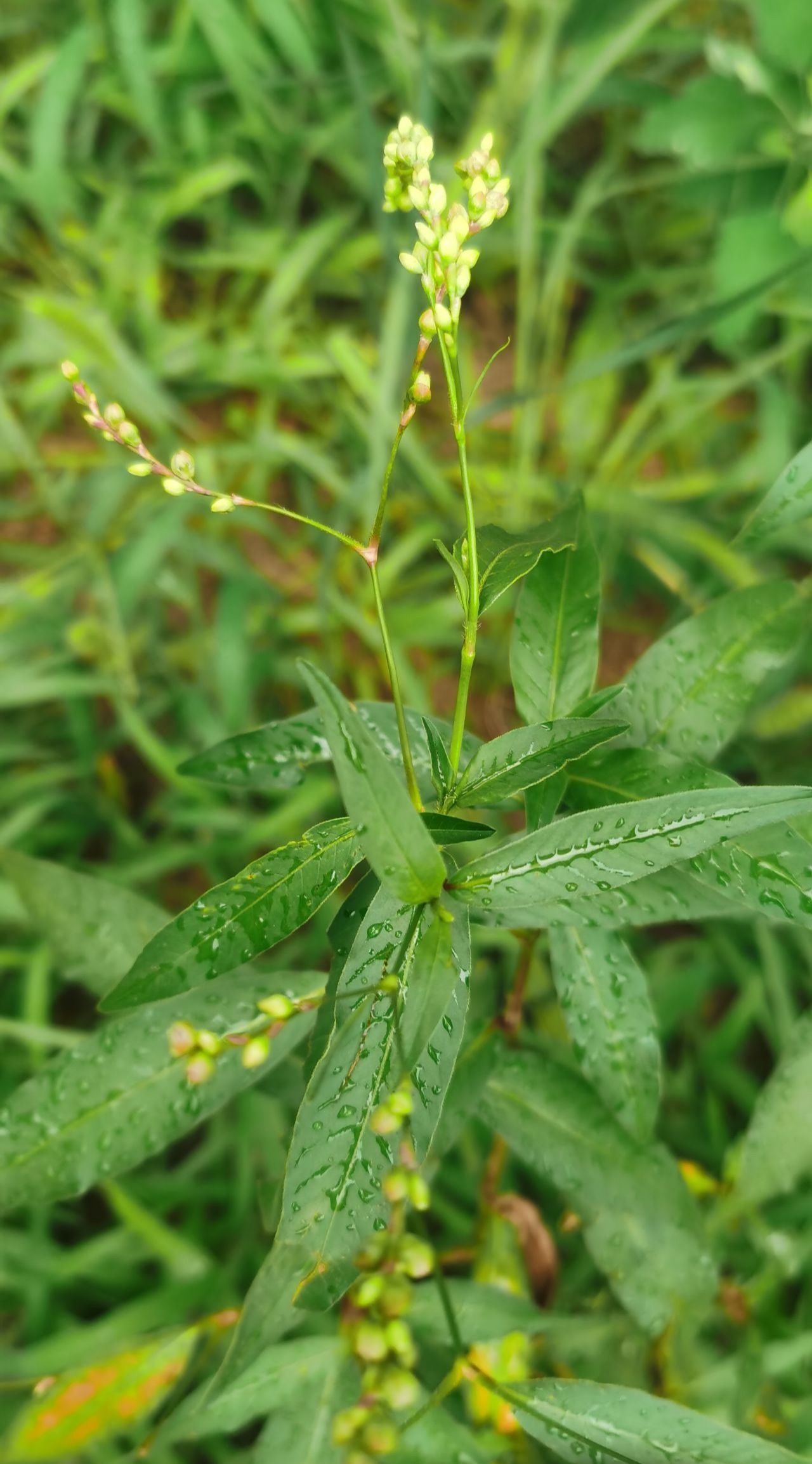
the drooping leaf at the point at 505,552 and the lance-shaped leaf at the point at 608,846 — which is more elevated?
the drooping leaf at the point at 505,552

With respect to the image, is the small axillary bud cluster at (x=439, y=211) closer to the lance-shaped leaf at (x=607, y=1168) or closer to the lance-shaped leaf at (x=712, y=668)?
the lance-shaped leaf at (x=712, y=668)


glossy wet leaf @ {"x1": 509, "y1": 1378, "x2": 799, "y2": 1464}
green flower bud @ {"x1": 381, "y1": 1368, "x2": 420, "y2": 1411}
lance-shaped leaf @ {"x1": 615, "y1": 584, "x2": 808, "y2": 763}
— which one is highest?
lance-shaped leaf @ {"x1": 615, "y1": 584, "x2": 808, "y2": 763}

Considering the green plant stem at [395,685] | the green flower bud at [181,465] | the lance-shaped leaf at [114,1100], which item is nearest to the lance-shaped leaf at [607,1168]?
the lance-shaped leaf at [114,1100]

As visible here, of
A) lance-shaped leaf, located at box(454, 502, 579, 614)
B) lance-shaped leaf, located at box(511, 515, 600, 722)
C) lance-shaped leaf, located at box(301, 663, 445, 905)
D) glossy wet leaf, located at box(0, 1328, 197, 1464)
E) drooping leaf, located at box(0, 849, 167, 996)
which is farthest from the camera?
glossy wet leaf, located at box(0, 1328, 197, 1464)

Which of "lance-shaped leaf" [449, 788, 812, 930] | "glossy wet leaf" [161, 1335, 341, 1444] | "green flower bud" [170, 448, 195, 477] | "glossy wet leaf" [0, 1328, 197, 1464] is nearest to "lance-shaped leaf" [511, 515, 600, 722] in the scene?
"lance-shaped leaf" [449, 788, 812, 930]

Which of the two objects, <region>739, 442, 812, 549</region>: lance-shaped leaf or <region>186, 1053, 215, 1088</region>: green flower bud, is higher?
<region>739, 442, 812, 549</region>: lance-shaped leaf

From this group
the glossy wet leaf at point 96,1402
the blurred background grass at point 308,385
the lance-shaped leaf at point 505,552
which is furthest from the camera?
the blurred background grass at point 308,385

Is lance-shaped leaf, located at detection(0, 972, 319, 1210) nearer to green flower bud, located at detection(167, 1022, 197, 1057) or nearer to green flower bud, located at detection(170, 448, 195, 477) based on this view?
green flower bud, located at detection(167, 1022, 197, 1057)
